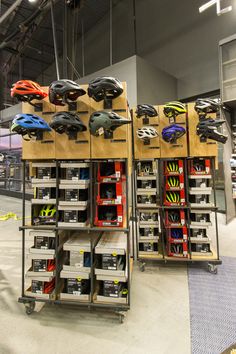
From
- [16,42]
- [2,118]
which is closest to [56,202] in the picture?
[16,42]

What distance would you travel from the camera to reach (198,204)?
10.0 feet

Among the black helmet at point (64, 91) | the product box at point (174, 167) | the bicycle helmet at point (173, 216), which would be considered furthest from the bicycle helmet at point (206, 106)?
the black helmet at point (64, 91)

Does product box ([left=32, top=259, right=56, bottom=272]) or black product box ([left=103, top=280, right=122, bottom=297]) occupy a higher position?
product box ([left=32, top=259, right=56, bottom=272])

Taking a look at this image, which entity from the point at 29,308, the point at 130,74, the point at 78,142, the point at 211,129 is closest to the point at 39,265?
the point at 29,308

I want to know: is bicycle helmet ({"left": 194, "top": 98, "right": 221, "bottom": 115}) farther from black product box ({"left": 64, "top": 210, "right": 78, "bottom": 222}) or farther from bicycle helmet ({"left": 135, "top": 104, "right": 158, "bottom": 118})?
black product box ({"left": 64, "top": 210, "right": 78, "bottom": 222})

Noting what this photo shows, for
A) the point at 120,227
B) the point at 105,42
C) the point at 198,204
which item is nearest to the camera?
the point at 120,227

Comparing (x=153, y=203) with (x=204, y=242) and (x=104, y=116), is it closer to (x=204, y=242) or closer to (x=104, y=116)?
(x=204, y=242)

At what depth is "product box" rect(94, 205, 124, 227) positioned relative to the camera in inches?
84.5

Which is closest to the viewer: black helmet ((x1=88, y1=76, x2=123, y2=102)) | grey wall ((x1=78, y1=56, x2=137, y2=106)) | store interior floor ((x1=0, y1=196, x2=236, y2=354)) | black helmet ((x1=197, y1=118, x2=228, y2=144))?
store interior floor ((x1=0, y1=196, x2=236, y2=354))

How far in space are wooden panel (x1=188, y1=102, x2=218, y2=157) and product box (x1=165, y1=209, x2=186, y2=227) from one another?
0.86 metres

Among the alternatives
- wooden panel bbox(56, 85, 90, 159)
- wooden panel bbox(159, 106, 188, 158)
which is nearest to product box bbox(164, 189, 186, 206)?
wooden panel bbox(159, 106, 188, 158)

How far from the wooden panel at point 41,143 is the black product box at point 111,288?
138 centimetres

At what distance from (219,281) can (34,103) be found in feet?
10.1

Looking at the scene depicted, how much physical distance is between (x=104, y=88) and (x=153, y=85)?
15.1 ft
